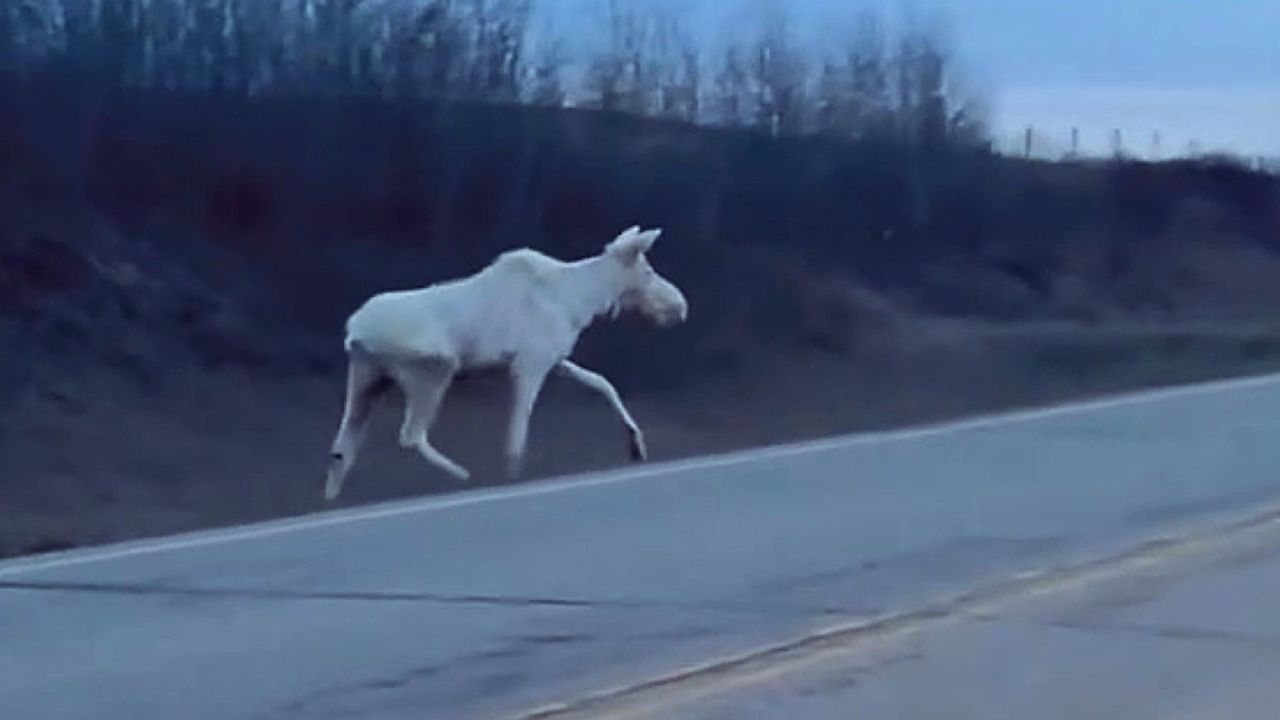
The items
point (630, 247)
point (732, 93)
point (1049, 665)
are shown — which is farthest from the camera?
point (732, 93)

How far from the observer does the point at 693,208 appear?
4572cm

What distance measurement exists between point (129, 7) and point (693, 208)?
38.9 feet

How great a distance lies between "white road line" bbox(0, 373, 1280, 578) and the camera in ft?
44.5

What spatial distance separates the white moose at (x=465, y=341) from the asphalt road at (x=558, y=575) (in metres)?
3.51

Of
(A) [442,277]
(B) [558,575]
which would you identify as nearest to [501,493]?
(B) [558,575]

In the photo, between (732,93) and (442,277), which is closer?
(442,277)

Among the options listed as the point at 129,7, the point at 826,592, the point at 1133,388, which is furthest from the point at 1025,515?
the point at 129,7

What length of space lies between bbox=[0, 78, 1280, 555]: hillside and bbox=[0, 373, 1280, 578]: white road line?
98.0 inches

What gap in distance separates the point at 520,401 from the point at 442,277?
52.6 ft

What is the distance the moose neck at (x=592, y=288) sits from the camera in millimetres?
23281

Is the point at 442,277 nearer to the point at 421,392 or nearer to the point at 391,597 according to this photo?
the point at 421,392

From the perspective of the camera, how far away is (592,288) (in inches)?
928

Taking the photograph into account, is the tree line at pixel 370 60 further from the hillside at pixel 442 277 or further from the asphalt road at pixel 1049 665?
the asphalt road at pixel 1049 665

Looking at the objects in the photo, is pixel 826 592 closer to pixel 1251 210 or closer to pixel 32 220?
pixel 32 220
